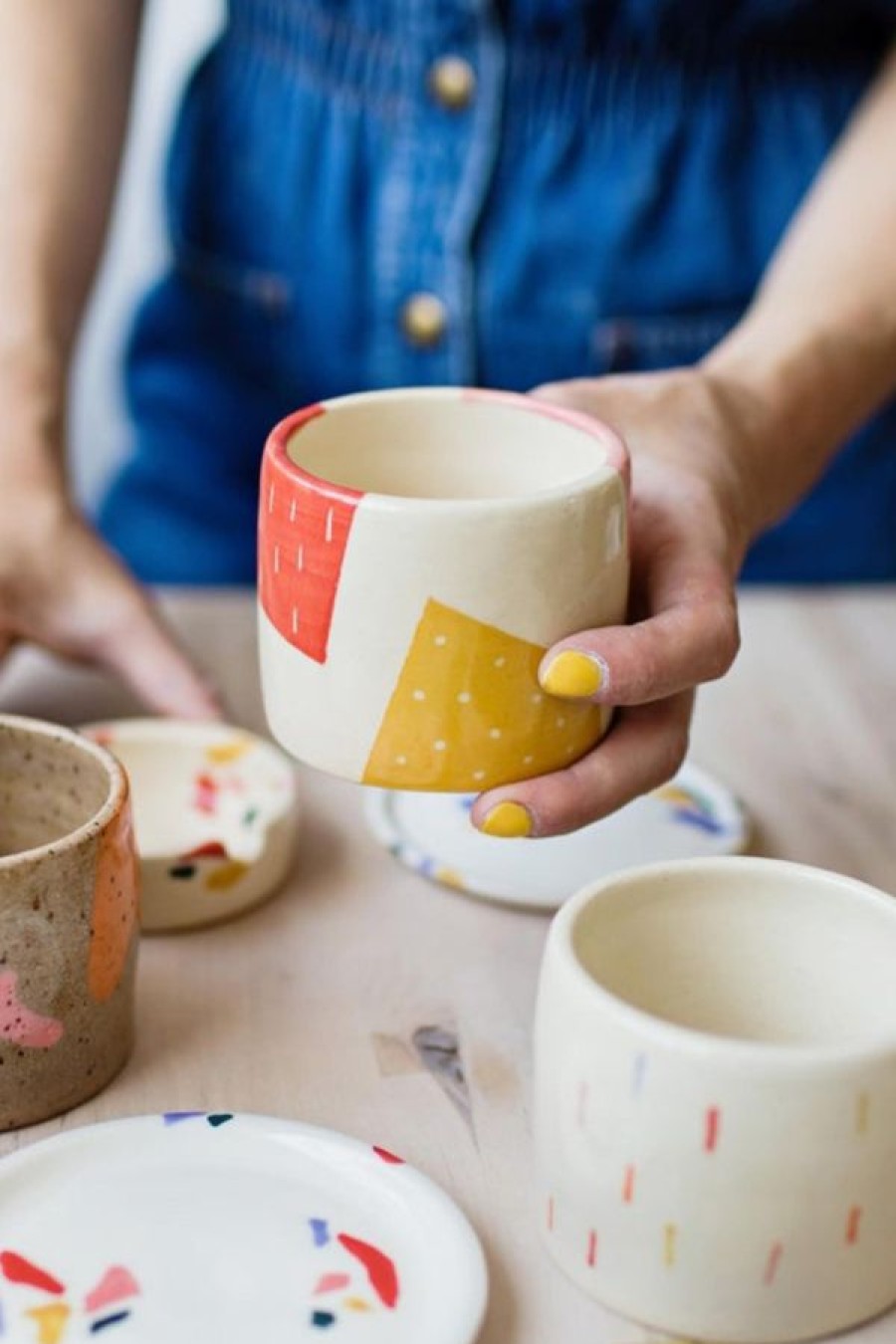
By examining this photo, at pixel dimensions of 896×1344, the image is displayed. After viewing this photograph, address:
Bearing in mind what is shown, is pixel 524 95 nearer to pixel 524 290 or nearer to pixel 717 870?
pixel 524 290

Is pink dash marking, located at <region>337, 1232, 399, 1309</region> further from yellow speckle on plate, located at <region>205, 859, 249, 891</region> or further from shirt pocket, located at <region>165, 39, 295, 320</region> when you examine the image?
shirt pocket, located at <region>165, 39, 295, 320</region>

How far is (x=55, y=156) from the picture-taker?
3.57 feet

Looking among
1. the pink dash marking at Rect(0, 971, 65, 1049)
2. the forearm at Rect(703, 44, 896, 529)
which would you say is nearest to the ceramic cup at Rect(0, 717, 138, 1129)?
the pink dash marking at Rect(0, 971, 65, 1049)

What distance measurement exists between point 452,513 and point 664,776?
0.57ft

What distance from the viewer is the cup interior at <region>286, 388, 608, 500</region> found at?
69 cm

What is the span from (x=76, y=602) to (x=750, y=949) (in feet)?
1.54

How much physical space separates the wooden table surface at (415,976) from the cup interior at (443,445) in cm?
19

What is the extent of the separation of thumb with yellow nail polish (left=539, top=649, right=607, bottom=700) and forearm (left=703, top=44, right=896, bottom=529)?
0.82 feet

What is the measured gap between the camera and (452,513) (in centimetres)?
59

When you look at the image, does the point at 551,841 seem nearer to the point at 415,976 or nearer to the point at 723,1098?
the point at 415,976

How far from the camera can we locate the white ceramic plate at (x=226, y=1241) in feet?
1.75

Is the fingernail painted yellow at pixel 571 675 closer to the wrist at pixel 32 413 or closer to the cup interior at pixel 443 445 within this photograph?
the cup interior at pixel 443 445

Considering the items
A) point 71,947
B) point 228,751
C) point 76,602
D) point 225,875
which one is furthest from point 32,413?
point 71,947

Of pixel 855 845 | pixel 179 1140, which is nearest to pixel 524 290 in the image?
pixel 855 845
